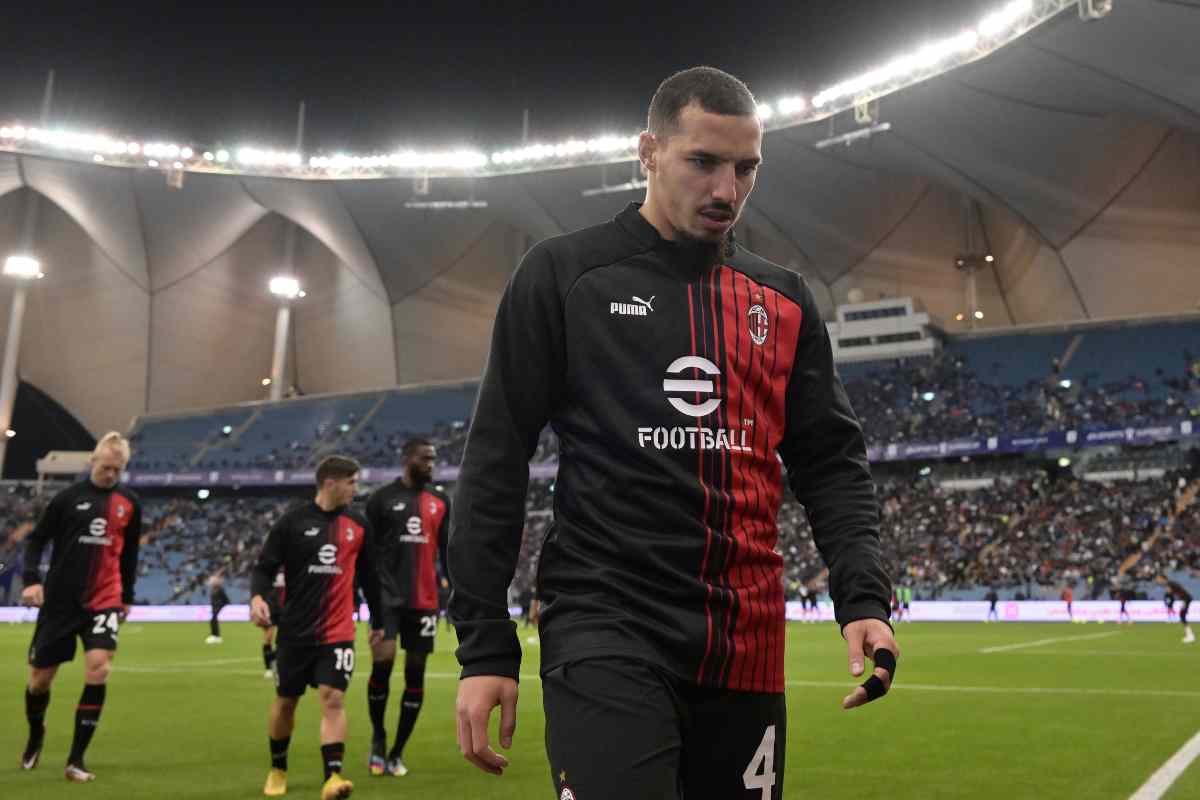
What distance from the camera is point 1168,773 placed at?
25.6 feet

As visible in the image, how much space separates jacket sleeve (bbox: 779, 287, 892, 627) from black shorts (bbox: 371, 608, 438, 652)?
264 inches

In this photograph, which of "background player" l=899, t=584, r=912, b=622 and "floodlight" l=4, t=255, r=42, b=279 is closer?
"background player" l=899, t=584, r=912, b=622

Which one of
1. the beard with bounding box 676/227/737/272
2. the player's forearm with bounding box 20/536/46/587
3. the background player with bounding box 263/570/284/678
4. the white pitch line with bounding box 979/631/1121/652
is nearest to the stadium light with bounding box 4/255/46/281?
the background player with bounding box 263/570/284/678

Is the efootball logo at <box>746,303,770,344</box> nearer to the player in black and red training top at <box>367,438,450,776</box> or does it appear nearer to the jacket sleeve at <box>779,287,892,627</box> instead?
the jacket sleeve at <box>779,287,892,627</box>

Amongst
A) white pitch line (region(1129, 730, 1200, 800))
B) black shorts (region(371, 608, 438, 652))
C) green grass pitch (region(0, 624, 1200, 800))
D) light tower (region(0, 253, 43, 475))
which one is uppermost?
light tower (region(0, 253, 43, 475))

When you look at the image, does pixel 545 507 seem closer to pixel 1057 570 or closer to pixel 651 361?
pixel 1057 570

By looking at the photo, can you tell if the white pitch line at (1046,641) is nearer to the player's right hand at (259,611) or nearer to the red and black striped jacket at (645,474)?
the player's right hand at (259,611)

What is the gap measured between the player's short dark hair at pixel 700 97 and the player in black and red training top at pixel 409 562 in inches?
262

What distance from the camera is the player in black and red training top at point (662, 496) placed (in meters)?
2.45

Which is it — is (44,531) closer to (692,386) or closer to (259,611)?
(259,611)

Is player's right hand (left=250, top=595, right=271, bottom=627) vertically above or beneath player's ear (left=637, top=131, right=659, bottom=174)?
beneath

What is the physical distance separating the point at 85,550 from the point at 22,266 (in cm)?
5802

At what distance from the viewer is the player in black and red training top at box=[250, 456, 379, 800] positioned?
780cm

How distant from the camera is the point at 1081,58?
39.1 meters
